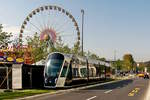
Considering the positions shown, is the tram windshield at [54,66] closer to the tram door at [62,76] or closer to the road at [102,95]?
the tram door at [62,76]

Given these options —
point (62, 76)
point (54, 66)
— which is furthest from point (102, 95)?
point (54, 66)

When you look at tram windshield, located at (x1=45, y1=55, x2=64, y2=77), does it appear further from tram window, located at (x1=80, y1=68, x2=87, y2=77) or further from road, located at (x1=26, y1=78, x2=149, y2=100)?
tram window, located at (x1=80, y1=68, x2=87, y2=77)

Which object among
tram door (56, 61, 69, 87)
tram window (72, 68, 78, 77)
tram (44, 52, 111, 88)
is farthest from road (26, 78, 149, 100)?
tram window (72, 68, 78, 77)

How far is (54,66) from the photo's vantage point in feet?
108

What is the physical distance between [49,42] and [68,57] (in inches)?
1053

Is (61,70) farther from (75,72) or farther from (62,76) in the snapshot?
(75,72)

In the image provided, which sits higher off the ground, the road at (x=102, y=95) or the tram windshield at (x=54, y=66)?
the tram windshield at (x=54, y=66)

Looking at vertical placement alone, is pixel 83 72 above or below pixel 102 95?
above

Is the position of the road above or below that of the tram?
below

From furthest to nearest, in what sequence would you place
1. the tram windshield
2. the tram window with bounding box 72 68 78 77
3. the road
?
the tram window with bounding box 72 68 78 77 < the tram windshield < the road

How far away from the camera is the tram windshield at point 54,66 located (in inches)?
1277

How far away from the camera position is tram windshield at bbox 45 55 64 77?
32.4 m

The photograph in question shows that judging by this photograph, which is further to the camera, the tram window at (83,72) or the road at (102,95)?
the tram window at (83,72)

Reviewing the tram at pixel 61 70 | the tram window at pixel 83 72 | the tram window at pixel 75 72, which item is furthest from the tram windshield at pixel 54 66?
the tram window at pixel 83 72
